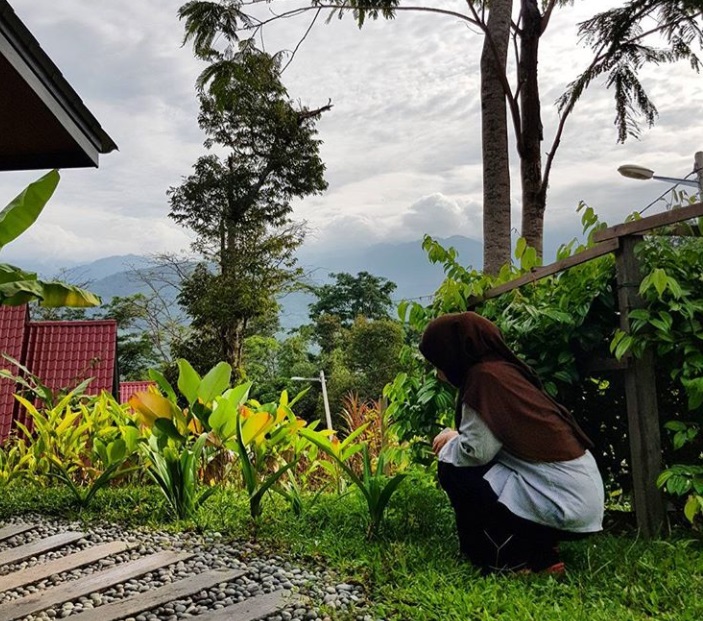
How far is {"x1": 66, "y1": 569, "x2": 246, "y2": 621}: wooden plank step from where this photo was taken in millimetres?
2551

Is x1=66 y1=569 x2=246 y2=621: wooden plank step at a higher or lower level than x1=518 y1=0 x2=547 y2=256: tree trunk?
lower

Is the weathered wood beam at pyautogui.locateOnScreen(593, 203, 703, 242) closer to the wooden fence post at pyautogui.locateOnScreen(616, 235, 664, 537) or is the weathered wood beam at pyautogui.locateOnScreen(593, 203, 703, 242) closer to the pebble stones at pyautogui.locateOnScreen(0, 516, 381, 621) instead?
the wooden fence post at pyautogui.locateOnScreen(616, 235, 664, 537)

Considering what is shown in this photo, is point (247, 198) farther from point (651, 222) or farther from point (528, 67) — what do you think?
point (651, 222)

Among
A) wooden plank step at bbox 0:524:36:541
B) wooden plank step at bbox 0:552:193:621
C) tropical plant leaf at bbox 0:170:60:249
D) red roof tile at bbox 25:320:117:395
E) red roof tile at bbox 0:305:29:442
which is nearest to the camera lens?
wooden plank step at bbox 0:552:193:621

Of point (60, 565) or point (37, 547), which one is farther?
point (37, 547)

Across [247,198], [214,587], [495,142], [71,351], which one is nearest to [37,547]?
[214,587]

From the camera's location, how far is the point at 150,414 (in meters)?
4.09

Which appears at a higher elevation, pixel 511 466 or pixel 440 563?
pixel 511 466

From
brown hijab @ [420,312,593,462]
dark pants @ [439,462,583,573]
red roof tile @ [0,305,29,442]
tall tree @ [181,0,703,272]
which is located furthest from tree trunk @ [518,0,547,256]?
red roof tile @ [0,305,29,442]

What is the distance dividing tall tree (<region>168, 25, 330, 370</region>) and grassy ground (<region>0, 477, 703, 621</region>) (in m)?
19.3

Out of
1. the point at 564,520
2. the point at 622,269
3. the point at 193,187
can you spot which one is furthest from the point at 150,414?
the point at 193,187

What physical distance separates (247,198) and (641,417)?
73.1 ft

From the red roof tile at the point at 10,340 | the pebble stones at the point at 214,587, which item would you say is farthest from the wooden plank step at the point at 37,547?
the red roof tile at the point at 10,340

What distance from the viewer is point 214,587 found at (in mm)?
2754
